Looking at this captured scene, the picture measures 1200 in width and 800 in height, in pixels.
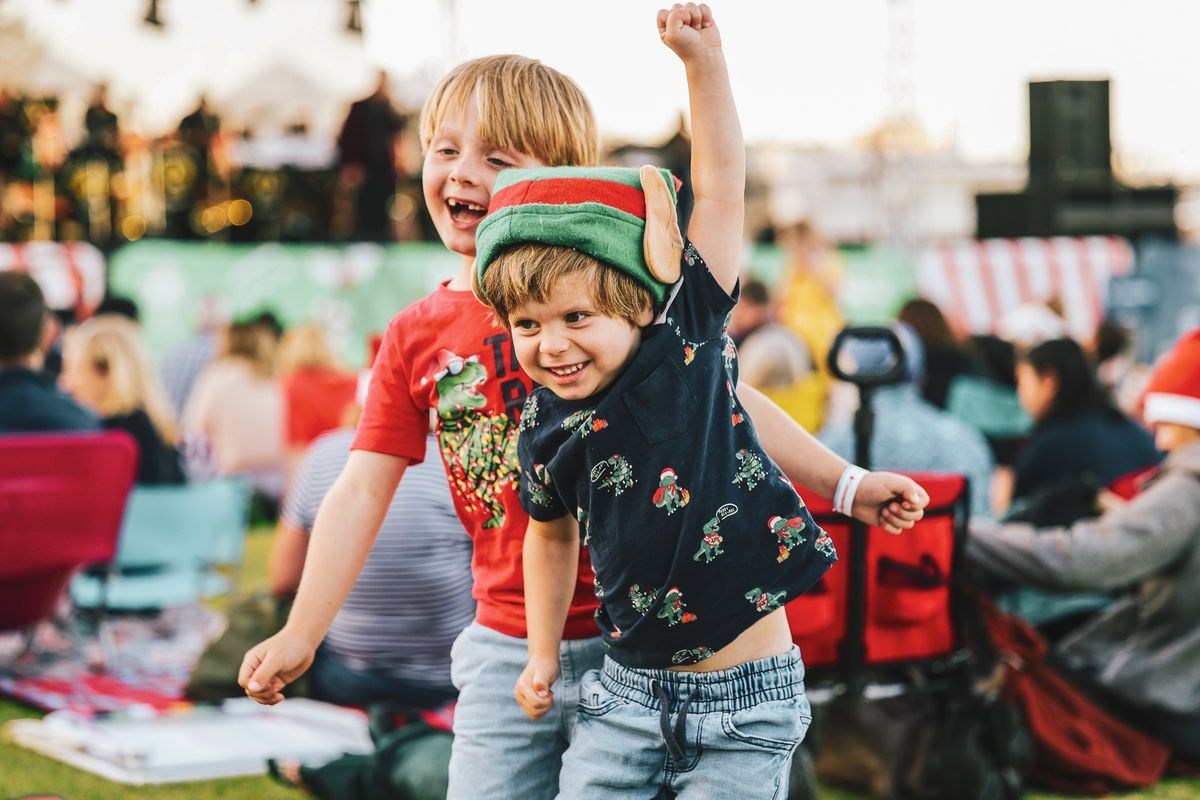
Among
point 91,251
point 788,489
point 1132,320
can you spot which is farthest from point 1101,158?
point 788,489

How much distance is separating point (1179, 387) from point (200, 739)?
121 inches

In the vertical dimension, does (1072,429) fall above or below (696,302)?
below

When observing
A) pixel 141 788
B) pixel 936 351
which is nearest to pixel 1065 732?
pixel 141 788

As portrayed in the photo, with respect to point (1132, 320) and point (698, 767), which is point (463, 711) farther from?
point (1132, 320)

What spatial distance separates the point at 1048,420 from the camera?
5.63m

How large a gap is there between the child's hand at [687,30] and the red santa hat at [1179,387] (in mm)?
2556

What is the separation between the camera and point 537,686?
6.99ft

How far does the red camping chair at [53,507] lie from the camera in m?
5.01

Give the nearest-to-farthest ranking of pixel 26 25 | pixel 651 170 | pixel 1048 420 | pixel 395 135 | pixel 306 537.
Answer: pixel 651 170
pixel 306 537
pixel 1048 420
pixel 395 135
pixel 26 25

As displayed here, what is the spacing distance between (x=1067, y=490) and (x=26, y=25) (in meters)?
19.6

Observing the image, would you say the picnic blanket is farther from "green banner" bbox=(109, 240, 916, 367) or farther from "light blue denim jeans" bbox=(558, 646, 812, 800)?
"green banner" bbox=(109, 240, 916, 367)

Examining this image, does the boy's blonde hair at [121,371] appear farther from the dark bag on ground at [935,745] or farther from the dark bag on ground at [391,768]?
the dark bag on ground at [935,745]

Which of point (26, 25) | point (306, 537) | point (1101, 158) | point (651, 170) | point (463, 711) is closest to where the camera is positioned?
point (651, 170)

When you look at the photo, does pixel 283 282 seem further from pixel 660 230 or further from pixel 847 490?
pixel 660 230
